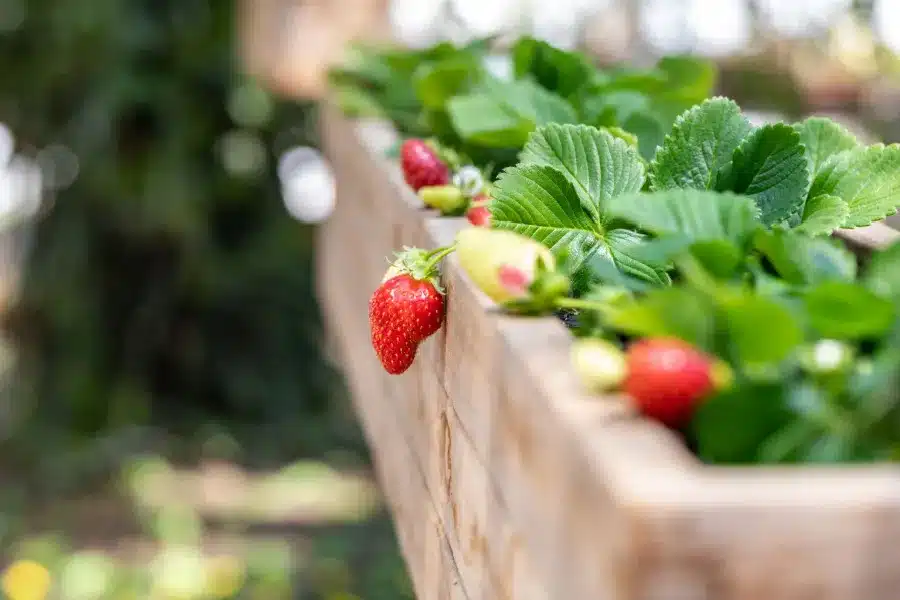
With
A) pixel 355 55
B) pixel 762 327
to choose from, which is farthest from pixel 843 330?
pixel 355 55

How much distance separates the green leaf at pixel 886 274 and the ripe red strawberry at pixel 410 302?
353mm

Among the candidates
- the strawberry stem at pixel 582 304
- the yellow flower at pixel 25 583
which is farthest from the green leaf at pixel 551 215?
the yellow flower at pixel 25 583

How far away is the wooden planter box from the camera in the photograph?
0.46 meters

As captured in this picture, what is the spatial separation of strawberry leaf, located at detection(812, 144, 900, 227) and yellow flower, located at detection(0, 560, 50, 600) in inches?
91.5

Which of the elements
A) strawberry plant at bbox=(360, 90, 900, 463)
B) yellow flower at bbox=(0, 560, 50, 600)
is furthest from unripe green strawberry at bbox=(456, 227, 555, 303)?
yellow flower at bbox=(0, 560, 50, 600)

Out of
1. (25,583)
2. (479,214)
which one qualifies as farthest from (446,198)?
(25,583)

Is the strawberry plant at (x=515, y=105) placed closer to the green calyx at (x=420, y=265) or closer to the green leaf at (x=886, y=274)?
the green calyx at (x=420, y=265)

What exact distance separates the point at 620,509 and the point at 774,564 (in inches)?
2.6

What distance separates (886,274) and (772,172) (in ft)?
0.63

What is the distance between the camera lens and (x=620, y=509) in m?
0.46

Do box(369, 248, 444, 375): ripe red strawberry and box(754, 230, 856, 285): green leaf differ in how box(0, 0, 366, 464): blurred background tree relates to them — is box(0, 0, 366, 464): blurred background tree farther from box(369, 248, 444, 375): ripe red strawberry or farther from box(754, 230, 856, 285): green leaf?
box(754, 230, 856, 285): green leaf

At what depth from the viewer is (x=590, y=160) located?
85cm

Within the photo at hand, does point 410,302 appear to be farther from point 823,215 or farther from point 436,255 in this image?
point 823,215

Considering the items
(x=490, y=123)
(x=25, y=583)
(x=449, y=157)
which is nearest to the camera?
(x=490, y=123)
